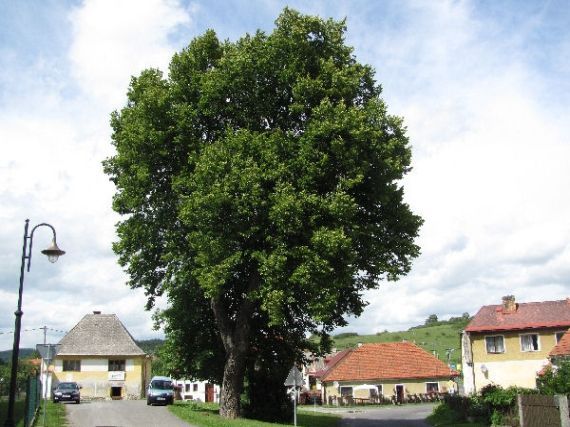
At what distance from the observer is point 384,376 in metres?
70.2

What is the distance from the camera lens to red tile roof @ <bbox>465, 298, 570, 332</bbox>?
49.8m

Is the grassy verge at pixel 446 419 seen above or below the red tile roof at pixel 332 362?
below

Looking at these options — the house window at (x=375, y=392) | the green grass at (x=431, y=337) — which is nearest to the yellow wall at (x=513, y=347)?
the house window at (x=375, y=392)

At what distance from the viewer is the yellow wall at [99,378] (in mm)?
63250

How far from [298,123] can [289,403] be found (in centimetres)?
1677

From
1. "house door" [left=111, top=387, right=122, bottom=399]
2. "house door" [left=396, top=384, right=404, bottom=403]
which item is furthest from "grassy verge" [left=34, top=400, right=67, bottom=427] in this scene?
"house door" [left=396, top=384, right=404, bottom=403]

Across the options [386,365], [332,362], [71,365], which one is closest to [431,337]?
[332,362]

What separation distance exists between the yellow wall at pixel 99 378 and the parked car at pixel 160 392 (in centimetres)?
2454

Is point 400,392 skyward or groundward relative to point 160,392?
groundward

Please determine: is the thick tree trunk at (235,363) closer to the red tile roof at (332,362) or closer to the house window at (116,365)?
the house window at (116,365)

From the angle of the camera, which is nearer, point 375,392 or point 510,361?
point 510,361

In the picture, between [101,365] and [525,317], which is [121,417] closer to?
[525,317]

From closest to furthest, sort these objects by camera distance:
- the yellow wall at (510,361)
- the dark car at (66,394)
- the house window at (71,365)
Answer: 1. the dark car at (66,394)
2. the yellow wall at (510,361)
3. the house window at (71,365)

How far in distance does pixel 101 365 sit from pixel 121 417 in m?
36.2
